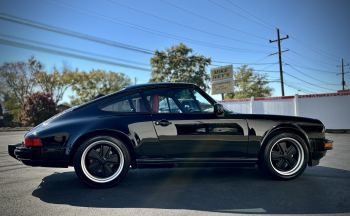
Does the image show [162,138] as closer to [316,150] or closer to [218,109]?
[218,109]

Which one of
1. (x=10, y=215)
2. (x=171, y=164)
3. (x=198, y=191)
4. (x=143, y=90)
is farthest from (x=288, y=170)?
(x=10, y=215)

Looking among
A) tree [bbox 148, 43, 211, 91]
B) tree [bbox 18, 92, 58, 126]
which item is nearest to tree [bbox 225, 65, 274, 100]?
tree [bbox 148, 43, 211, 91]

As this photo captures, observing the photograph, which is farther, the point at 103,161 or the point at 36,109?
the point at 36,109

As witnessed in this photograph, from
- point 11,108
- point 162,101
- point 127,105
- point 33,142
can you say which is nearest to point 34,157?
point 33,142

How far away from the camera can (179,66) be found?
3884 centimetres

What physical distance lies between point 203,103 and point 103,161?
1.63 metres

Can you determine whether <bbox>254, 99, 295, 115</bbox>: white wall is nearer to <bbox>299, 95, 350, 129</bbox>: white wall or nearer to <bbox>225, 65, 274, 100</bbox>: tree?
<bbox>299, 95, 350, 129</bbox>: white wall

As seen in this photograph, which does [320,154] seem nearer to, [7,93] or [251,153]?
[251,153]

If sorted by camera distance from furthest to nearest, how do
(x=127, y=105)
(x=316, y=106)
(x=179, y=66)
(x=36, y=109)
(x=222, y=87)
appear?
(x=179, y=66), (x=36, y=109), (x=222, y=87), (x=316, y=106), (x=127, y=105)

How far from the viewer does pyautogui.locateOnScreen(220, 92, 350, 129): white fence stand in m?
14.1

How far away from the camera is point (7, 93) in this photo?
4175cm

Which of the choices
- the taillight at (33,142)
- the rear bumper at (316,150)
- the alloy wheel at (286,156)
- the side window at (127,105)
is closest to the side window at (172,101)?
the side window at (127,105)

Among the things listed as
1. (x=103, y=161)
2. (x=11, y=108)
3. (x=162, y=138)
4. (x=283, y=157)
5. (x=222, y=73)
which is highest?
(x=222, y=73)

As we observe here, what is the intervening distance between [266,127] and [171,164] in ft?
4.87
